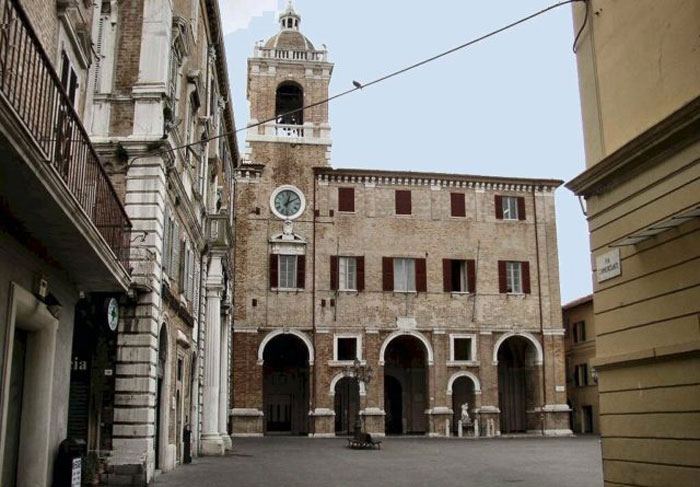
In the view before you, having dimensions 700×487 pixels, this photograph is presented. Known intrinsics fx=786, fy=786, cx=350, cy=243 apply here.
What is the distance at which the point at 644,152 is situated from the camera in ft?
31.4

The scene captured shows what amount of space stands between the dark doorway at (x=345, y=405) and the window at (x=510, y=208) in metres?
11.9

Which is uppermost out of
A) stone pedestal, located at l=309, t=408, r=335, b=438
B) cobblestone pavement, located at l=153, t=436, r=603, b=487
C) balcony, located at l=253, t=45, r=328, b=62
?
balcony, located at l=253, t=45, r=328, b=62

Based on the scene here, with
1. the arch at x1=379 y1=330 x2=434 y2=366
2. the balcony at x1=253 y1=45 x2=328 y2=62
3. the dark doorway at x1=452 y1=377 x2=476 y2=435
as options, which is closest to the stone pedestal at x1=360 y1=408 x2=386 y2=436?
the arch at x1=379 y1=330 x2=434 y2=366

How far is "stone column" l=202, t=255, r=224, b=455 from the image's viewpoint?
2475 cm

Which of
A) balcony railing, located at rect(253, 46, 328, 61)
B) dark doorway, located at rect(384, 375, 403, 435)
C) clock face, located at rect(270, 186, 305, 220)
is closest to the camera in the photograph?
clock face, located at rect(270, 186, 305, 220)

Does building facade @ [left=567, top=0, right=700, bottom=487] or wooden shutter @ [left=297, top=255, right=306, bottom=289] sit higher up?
wooden shutter @ [left=297, top=255, right=306, bottom=289]

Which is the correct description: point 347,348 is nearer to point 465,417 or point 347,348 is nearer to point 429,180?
point 465,417

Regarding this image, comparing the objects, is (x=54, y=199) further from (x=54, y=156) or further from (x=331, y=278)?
(x=331, y=278)

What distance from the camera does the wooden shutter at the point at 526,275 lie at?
4150 centimetres

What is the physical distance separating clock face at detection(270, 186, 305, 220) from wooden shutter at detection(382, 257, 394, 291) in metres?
5.08

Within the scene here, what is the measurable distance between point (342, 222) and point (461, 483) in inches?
1010

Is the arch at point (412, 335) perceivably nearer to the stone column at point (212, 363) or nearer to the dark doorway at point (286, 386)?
the dark doorway at point (286, 386)

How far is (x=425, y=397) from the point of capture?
1651 inches

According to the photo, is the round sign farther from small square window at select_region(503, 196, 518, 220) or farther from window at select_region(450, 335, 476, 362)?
small square window at select_region(503, 196, 518, 220)
